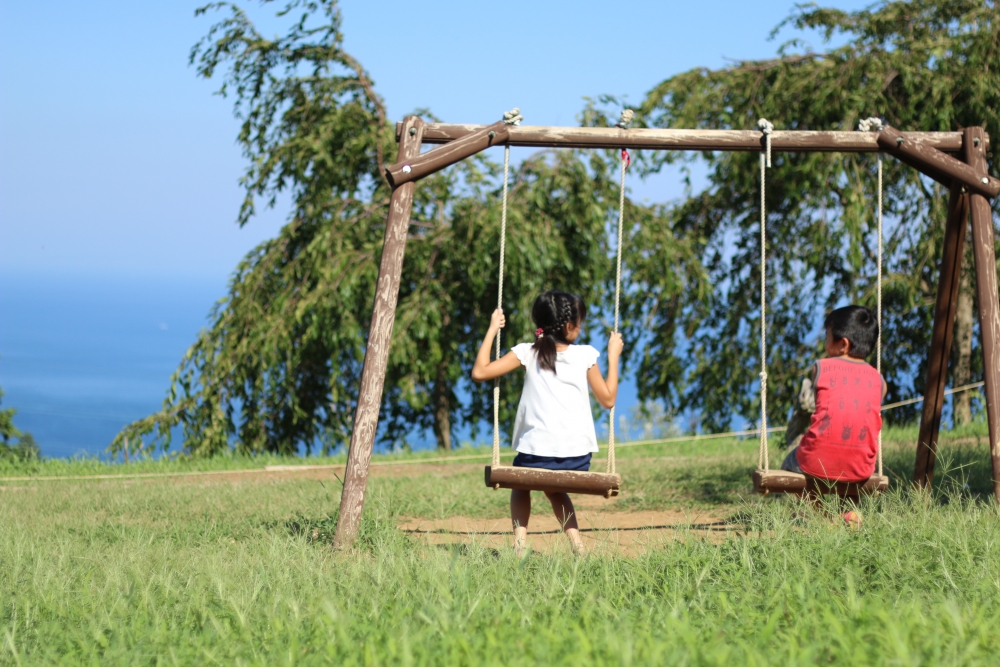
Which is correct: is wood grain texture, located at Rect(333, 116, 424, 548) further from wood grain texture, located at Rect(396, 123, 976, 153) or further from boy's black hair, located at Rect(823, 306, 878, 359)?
boy's black hair, located at Rect(823, 306, 878, 359)

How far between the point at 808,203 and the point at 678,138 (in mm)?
5282

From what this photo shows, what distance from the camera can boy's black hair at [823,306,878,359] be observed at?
4.58 meters

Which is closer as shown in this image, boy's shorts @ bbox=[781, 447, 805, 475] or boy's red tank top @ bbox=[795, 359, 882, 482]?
boy's red tank top @ bbox=[795, 359, 882, 482]

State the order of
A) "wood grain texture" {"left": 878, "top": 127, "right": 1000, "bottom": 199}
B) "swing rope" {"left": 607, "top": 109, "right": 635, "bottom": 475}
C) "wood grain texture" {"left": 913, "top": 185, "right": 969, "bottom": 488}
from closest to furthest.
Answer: "swing rope" {"left": 607, "top": 109, "right": 635, "bottom": 475} < "wood grain texture" {"left": 878, "top": 127, "right": 1000, "bottom": 199} < "wood grain texture" {"left": 913, "top": 185, "right": 969, "bottom": 488}

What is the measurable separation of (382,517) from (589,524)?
1251mm

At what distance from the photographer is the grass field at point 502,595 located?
247 cm

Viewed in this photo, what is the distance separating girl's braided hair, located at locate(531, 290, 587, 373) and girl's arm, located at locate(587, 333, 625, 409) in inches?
7.0

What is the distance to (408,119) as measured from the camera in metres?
4.75

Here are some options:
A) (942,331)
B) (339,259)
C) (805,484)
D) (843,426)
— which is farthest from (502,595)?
(339,259)

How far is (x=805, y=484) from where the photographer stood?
427 centimetres

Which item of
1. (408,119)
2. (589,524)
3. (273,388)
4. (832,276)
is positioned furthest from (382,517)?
(832,276)

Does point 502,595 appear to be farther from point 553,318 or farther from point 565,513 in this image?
point 553,318

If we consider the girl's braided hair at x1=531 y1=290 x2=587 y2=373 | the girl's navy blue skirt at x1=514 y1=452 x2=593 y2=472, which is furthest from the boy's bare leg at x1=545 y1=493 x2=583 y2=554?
the girl's braided hair at x1=531 y1=290 x2=587 y2=373

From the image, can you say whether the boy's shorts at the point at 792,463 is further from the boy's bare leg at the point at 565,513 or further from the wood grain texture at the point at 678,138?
the wood grain texture at the point at 678,138
